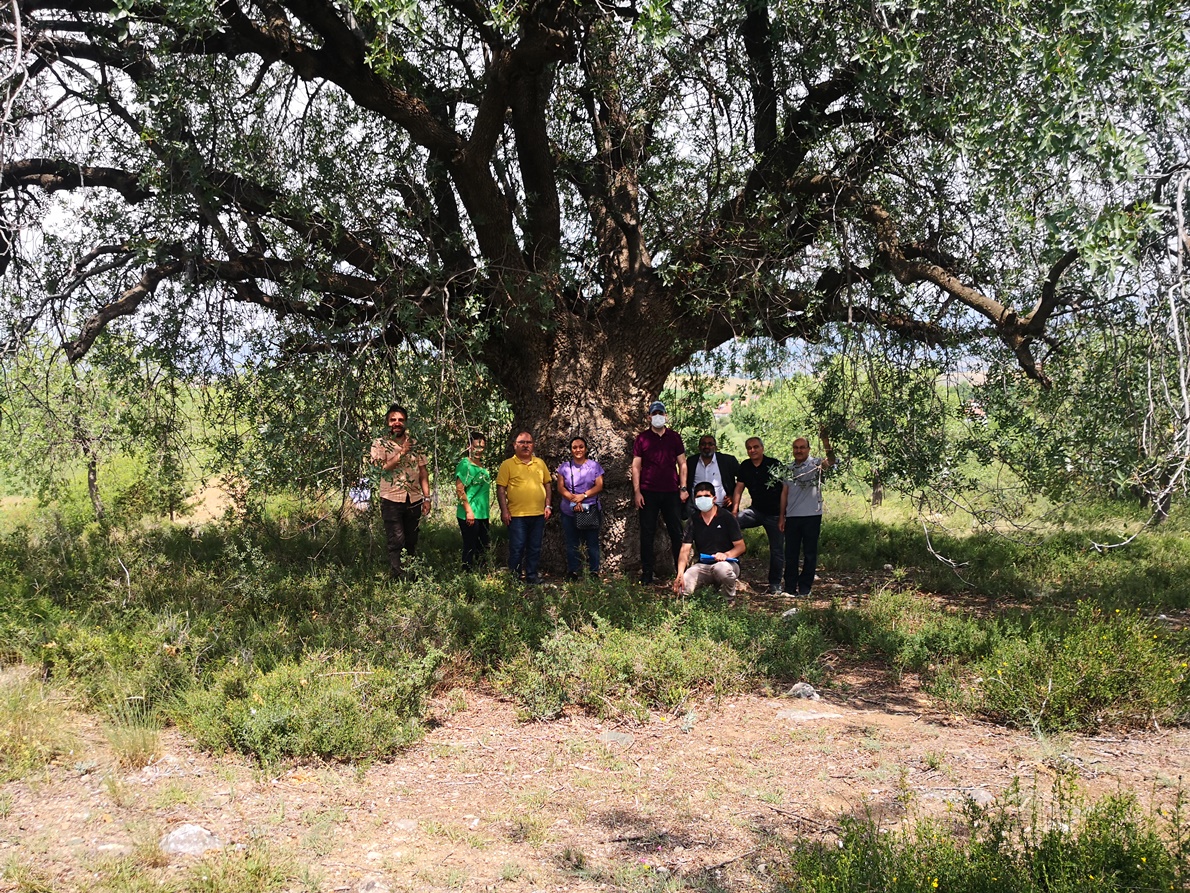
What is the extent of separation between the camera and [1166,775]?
17.7 ft

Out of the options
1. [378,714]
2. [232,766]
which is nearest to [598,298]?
[378,714]

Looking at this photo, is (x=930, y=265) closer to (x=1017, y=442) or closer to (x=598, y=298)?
(x=1017, y=442)

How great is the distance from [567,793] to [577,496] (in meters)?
4.54

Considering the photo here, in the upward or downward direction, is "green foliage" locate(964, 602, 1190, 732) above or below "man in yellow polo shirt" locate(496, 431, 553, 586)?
below

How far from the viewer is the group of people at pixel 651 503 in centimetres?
899

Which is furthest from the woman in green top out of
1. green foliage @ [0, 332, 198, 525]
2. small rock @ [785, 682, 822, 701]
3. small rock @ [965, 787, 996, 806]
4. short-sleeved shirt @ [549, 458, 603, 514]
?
small rock @ [965, 787, 996, 806]

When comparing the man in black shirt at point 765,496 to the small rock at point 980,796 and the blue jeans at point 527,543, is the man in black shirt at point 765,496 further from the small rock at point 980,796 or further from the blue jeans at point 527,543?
the small rock at point 980,796

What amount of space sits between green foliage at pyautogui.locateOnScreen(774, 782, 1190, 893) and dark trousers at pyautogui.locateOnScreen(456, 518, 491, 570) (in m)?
6.01

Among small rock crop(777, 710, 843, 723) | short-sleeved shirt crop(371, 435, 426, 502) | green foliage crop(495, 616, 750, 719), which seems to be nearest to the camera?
small rock crop(777, 710, 843, 723)

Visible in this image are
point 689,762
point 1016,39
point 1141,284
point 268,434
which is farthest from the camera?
point 268,434

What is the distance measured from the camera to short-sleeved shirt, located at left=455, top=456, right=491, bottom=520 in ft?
31.6

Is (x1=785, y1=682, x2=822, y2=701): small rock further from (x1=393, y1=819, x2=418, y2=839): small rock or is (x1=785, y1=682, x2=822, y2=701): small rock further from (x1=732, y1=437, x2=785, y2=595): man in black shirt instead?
(x1=393, y1=819, x2=418, y2=839): small rock

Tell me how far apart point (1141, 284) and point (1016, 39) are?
2.03 meters

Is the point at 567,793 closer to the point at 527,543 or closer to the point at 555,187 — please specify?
the point at 527,543
